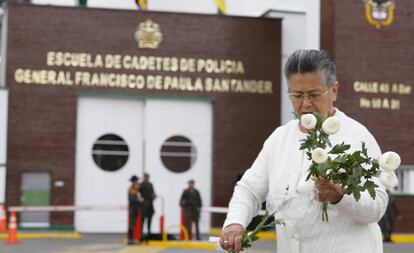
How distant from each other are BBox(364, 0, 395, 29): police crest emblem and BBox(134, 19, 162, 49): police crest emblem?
6072 millimetres

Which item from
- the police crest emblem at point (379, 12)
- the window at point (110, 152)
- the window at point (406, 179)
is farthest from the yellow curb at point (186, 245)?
the police crest emblem at point (379, 12)

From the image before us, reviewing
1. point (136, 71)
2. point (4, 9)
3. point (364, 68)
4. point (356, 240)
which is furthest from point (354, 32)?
point (356, 240)

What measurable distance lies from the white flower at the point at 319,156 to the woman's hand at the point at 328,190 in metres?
0.08

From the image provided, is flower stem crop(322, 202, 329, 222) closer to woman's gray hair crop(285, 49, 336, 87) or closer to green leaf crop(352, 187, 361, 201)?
green leaf crop(352, 187, 361, 201)

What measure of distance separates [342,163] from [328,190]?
125mm

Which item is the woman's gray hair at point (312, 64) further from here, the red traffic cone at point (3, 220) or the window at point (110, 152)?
the window at point (110, 152)

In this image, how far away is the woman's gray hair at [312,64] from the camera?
413 cm

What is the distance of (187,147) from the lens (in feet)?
86.2

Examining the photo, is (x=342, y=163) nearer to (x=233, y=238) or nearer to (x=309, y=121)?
(x=309, y=121)

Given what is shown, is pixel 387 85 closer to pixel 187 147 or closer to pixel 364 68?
pixel 364 68

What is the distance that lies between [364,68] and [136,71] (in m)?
6.50

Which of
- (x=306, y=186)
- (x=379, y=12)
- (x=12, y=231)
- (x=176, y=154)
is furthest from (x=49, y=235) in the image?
(x=306, y=186)

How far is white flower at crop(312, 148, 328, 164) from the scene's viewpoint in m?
3.67

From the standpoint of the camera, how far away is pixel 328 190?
3723mm
